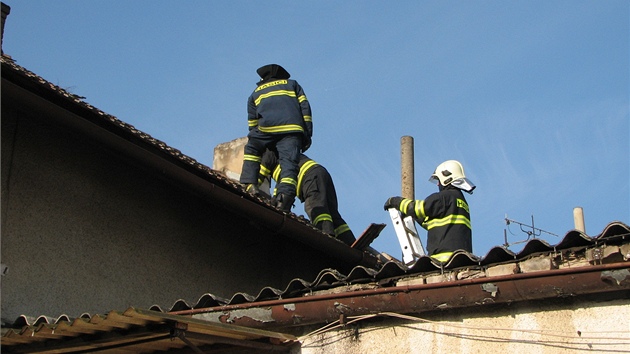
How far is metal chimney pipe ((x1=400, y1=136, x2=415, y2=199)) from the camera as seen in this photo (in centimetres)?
1409

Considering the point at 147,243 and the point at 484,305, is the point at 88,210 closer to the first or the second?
the point at 147,243

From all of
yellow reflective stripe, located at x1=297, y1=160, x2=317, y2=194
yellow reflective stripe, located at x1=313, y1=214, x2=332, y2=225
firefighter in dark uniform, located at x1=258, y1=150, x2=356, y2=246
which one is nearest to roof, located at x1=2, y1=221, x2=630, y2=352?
yellow reflective stripe, located at x1=313, y1=214, x2=332, y2=225

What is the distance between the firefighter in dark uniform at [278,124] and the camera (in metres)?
10.8

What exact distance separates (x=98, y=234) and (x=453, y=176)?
10.0 feet

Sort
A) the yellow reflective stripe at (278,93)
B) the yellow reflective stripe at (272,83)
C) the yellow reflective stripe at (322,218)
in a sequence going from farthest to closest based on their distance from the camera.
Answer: the yellow reflective stripe at (272,83)
the yellow reflective stripe at (278,93)
the yellow reflective stripe at (322,218)

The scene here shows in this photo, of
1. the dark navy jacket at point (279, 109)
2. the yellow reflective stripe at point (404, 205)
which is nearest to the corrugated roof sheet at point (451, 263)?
the yellow reflective stripe at point (404, 205)

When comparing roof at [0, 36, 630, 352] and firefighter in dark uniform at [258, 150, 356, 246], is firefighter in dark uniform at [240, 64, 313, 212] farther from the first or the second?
roof at [0, 36, 630, 352]

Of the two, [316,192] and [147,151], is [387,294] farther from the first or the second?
[316,192]

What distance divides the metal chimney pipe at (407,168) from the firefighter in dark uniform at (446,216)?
5.38 m

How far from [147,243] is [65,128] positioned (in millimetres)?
1268

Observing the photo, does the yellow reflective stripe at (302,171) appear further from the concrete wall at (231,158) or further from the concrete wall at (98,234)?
the concrete wall at (231,158)

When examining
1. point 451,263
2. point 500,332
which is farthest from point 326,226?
point 500,332

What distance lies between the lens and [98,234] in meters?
8.10

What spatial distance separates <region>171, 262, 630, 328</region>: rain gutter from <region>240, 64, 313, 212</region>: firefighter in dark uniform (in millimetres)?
4380
